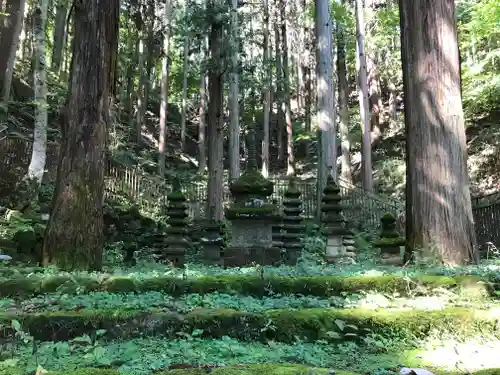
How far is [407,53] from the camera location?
26.5 feet

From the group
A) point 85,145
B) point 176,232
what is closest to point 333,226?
point 176,232

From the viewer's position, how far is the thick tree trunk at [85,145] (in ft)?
22.6

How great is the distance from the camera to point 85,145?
7.27 m

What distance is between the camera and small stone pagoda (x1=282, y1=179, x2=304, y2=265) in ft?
37.0

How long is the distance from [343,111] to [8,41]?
16642 millimetres

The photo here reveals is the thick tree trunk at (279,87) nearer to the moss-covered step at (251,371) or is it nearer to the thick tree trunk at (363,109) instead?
the thick tree trunk at (363,109)

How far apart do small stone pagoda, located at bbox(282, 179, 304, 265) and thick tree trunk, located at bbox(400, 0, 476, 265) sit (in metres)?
4.04

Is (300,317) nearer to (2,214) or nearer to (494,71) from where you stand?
(2,214)

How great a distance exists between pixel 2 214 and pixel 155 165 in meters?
14.2

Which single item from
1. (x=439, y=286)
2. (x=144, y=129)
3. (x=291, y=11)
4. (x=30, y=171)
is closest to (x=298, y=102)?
(x=291, y=11)

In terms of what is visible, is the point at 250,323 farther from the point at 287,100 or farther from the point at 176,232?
the point at 287,100

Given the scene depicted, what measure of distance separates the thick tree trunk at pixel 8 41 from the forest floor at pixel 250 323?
50.0ft

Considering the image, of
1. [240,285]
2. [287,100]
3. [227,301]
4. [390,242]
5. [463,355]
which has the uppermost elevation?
[287,100]

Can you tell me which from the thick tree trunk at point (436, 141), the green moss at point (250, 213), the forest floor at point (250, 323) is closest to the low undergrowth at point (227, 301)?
the forest floor at point (250, 323)
